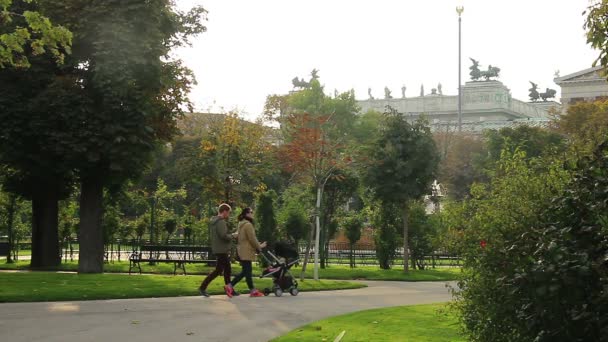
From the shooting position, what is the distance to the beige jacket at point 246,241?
18016mm

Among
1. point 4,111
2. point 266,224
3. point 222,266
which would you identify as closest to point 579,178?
point 222,266

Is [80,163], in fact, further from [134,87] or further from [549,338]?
[549,338]

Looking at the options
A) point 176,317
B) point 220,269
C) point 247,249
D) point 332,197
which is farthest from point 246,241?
point 332,197

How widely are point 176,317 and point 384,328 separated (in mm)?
3539

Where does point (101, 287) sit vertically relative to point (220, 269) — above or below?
below

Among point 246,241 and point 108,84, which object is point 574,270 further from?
point 108,84

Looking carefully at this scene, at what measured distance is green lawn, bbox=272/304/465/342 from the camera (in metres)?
11.3

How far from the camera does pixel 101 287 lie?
734 inches

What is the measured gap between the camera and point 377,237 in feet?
112

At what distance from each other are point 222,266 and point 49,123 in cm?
930

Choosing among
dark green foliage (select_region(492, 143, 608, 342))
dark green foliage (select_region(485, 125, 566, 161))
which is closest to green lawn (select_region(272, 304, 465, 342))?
dark green foliage (select_region(492, 143, 608, 342))

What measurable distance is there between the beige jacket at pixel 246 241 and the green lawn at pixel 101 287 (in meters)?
1.36

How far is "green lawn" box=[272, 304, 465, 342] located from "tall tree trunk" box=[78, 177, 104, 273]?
13.0 meters

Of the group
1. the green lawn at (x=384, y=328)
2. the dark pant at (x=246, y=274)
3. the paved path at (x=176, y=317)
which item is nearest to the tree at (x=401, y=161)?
the paved path at (x=176, y=317)
